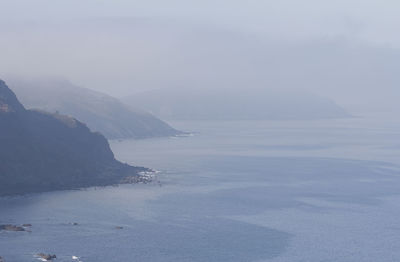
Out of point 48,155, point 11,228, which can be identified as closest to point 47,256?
point 11,228

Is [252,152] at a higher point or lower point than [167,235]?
higher

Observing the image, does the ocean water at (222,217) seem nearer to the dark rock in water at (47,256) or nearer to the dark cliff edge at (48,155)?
the dark rock in water at (47,256)

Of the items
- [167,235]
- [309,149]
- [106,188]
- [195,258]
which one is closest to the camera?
[195,258]

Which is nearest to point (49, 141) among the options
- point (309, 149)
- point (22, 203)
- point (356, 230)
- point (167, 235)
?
point (22, 203)

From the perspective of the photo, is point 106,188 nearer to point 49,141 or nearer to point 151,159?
point 49,141

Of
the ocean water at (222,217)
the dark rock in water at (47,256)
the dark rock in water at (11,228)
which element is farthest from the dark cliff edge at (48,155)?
the dark rock in water at (47,256)

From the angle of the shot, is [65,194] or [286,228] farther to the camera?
[65,194]

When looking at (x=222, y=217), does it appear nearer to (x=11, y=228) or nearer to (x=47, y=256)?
(x=11, y=228)
